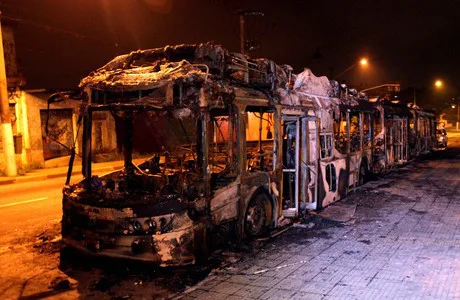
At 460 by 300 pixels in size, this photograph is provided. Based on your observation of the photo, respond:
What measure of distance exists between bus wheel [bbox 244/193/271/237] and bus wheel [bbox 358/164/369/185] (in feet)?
20.8

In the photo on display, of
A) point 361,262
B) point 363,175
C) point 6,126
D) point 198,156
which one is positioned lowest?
point 361,262

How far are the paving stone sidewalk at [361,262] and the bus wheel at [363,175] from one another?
3289 mm

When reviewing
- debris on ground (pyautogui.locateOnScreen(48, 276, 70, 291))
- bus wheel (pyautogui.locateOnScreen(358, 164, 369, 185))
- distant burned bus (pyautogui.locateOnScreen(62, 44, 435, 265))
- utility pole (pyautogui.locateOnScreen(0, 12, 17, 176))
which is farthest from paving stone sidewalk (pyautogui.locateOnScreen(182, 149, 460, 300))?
utility pole (pyautogui.locateOnScreen(0, 12, 17, 176))

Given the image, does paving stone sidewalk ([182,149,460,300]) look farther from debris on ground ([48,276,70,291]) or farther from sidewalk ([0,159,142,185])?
sidewalk ([0,159,142,185])

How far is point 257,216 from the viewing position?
7.72 m

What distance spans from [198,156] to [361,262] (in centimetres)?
288

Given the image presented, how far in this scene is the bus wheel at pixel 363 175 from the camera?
530 inches

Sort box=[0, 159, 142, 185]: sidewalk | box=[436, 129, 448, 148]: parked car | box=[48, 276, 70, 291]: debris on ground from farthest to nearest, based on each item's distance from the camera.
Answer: box=[436, 129, 448, 148]: parked car < box=[0, 159, 142, 185]: sidewalk < box=[48, 276, 70, 291]: debris on ground

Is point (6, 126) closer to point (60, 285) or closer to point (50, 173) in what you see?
point (50, 173)

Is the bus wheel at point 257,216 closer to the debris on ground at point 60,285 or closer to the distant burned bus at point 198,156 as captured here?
the distant burned bus at point 198,156

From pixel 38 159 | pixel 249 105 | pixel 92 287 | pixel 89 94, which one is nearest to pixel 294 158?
pixel 249 105

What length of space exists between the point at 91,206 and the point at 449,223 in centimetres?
686

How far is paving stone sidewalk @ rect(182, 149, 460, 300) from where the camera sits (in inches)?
205

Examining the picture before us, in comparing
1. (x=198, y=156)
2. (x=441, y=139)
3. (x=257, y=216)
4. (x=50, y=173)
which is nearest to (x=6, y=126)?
(x=50, y=173)
